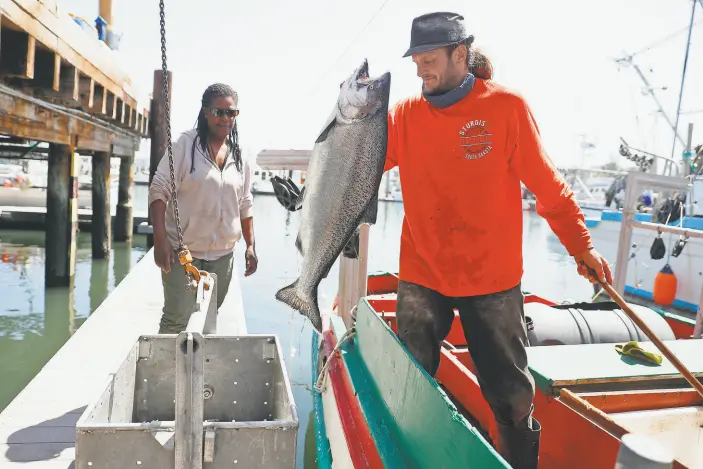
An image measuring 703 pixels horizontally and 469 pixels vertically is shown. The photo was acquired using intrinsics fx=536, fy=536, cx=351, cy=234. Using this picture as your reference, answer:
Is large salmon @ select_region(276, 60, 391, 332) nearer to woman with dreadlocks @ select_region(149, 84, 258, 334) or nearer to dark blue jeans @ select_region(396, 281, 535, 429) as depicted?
dark blue jeans @ select_region(396, 281, 535, 429)

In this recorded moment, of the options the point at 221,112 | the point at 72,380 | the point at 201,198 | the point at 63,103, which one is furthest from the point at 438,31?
the point at 63,103

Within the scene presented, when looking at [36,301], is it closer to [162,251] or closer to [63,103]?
[63,103]

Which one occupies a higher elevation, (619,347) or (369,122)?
(369,122)

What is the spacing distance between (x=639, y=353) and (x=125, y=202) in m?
16.2

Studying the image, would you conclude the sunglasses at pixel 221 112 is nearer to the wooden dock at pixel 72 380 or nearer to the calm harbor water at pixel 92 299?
the calm harbor water at pixel 92 299

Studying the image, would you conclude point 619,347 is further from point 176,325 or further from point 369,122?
point 176,325

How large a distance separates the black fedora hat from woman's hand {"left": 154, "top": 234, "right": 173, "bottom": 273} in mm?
1930

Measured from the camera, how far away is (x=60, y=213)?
1009cm

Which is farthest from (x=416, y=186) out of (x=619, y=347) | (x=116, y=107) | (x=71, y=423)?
(x=116, y=107)

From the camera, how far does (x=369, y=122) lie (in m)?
2.14

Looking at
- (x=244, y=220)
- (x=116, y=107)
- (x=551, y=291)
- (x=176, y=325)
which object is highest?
(x=116, y=107)

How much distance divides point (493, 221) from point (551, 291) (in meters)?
15.5

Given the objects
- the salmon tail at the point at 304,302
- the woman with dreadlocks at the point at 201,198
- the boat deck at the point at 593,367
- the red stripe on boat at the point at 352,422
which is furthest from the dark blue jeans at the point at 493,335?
the woman with dreadlocks at the point at 201,198

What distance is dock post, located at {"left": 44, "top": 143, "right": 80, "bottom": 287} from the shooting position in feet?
32.9
